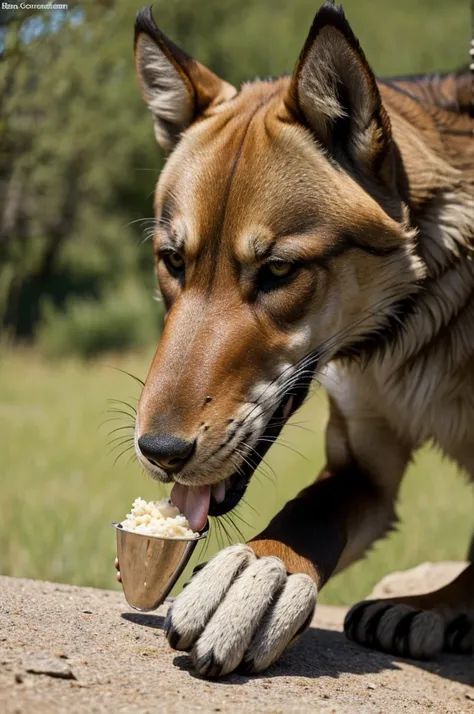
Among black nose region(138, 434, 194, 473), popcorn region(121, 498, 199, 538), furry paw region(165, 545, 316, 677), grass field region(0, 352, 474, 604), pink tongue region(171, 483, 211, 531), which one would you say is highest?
black nose region(138, 434, 194, 473)

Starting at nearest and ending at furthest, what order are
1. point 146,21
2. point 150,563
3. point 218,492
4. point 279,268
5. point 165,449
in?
1. point 165,449
2. point 150,563
3. point 218,492
4. point 279,268
5. point 146,21

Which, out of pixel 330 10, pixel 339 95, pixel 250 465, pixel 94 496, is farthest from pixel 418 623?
pixel 94 496

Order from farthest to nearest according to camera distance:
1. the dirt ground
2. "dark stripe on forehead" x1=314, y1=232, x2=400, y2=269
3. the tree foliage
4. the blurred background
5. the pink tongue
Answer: the tree foliage, the blurred background, "dark stripe on forehead" x1=314, y1=232, x2=400, y2=269, the pink tongue, the dirt ground

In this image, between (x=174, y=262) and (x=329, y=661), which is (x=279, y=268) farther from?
(x=329, y=661)

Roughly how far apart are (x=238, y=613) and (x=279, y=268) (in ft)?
3.41

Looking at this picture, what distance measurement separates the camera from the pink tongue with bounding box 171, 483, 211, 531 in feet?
9.43

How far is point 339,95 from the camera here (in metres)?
3.20

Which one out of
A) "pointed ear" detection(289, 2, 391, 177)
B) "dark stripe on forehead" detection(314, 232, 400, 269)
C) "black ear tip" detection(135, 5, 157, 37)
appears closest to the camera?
"pointed ear" detection(289, 2, 391, 177)

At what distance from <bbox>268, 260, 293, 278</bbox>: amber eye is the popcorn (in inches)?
29.7

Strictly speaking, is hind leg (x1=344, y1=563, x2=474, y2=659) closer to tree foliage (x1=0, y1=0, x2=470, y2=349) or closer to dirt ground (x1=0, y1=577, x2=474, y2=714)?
dirt ground (x1=0, y1=577, x2=474, y2=714)

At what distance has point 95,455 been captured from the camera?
7348mm

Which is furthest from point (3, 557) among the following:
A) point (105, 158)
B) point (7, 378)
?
point (105, 158)

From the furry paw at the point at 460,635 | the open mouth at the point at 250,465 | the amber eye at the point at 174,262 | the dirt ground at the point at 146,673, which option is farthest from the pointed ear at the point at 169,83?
the furry paw at the point at 460,635

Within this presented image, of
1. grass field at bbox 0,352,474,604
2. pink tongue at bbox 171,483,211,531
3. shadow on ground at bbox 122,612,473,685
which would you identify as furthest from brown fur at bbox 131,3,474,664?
grass field at bbox 0,352,474,604
